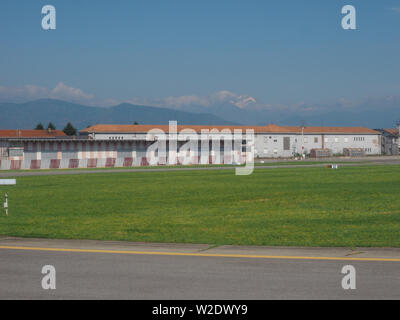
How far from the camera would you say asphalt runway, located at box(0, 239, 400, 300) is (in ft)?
28.8

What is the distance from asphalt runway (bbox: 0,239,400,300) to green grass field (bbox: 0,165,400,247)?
4.70 feet

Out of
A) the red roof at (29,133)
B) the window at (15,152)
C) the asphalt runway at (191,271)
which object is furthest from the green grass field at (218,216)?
the red roof at (29,133)

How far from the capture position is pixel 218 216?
1923cm

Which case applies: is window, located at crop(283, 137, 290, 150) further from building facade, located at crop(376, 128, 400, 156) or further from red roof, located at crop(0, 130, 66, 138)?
A: red roof, located at crop(0, 130, 66, 138)

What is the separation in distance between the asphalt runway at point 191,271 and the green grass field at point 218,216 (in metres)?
1.43

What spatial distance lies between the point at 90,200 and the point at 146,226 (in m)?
9.48

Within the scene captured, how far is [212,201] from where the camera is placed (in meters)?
24.7

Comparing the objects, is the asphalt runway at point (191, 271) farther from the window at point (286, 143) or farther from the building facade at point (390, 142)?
the building facade at point (390, 142)

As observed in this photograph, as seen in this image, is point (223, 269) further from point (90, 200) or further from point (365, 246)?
point (90, 200)

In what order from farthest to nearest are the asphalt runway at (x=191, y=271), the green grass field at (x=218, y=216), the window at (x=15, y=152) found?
the window at (x=15, y=152) → the green grass field at (x=218, y=216) → the asphalt runway at (x=191, y=271)

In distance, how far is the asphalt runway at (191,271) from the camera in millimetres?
8789

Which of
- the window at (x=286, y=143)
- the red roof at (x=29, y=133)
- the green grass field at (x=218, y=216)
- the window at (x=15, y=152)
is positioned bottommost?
the green grass field at (x=218, y=216)
